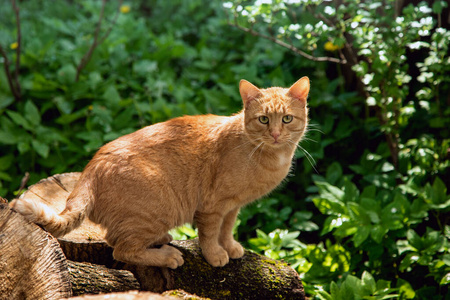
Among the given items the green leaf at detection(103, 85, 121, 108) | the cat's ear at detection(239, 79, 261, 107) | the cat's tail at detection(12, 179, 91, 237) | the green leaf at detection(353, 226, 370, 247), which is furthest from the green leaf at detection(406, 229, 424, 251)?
the green leaf at detection(103, 85, 121, 108)

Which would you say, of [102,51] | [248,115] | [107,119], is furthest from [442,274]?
[102,51]

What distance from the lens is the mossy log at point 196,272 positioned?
9.07 ft

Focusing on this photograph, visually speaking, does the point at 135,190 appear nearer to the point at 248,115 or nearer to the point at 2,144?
the point at 248,115

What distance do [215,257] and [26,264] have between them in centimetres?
113

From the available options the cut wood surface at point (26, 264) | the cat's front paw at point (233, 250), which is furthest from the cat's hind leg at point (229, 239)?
the cut wood surface at point (26, 264)

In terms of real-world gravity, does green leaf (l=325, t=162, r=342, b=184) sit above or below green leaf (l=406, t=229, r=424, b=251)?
above

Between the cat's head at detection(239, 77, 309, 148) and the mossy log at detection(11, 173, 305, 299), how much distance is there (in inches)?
31.7

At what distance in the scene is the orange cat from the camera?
2.65m

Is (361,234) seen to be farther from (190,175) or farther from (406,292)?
(190,175)

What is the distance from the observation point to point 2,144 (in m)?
4.76

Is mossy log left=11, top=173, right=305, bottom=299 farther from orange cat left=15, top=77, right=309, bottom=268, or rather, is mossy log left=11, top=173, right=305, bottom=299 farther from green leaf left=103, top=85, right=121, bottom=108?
Result: green leaf left=103, top=85, right=121, bottom=108

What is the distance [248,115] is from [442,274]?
1.79 m

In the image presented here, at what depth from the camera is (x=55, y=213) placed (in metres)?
2.39

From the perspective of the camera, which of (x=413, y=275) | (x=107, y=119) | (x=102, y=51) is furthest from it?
(x=102, y=51)
